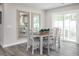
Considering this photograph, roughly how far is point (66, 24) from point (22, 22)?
4.98 feet

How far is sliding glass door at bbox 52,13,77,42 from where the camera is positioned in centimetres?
278

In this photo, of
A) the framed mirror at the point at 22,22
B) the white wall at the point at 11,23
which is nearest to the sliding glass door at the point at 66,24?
the white wall at the point at 11,23

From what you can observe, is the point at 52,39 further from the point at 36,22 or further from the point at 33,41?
the point at 36,22

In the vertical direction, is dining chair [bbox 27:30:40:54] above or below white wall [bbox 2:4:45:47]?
below

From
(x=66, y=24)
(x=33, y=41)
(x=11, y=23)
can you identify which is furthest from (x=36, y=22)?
(x=66, y=24)

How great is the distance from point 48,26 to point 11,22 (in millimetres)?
1215

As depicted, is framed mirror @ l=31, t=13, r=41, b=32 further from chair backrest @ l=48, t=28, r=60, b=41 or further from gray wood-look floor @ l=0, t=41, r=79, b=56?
gray wood-look floor @ l=0, t=41, r=79, b=56

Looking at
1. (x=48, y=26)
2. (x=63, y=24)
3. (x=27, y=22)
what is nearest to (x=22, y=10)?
(x=27, y=22)

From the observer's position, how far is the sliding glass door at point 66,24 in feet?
9.12

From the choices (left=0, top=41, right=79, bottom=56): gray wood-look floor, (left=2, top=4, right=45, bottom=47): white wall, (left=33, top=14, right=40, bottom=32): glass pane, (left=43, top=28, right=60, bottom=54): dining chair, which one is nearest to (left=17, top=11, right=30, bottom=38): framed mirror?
(left=2, top=4, right=45, bottom=47): white wall

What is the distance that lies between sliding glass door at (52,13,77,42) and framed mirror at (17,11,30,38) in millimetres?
975

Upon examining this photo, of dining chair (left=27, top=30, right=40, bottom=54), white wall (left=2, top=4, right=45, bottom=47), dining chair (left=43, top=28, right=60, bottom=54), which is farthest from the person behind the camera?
dining chair (left=43, top=28, right=60, bottom=54)

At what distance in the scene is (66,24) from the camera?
9.98 feet

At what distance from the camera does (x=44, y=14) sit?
2.95m
